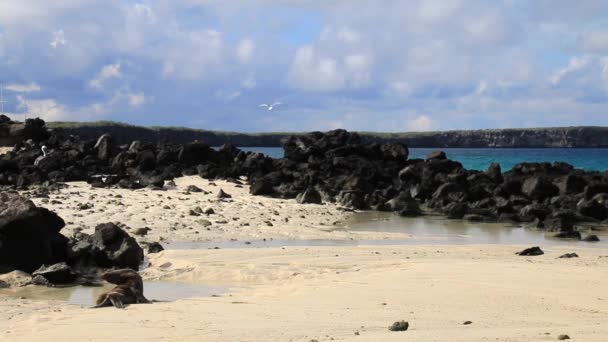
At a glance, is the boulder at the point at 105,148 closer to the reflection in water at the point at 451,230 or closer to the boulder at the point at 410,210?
the boulder at the point at 410,210

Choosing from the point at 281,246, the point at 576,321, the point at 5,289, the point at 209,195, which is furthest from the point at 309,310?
the point at 209,195

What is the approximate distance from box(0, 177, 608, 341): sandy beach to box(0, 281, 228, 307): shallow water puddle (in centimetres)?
9

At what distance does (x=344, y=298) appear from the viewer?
1018 centimetres

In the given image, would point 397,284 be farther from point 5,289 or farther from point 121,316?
point 5,289

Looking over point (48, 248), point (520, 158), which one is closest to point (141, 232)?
point (48, 248)

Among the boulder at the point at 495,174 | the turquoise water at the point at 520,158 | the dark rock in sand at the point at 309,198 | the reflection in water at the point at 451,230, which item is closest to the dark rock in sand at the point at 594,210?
the reflection in water at the point at 451,230

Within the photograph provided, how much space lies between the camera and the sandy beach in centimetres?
790

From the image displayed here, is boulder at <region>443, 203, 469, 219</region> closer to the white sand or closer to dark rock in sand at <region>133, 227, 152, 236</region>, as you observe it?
the white sand

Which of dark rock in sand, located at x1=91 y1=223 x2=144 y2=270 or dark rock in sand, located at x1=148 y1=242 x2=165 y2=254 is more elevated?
dark rock in sand, located at x1=91 y1=223 x2=144 y2=270

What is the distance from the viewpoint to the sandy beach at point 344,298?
25.9 feet

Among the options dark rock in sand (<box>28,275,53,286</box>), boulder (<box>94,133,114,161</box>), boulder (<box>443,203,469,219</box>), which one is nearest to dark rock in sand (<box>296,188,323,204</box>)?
boulder (<box>443,203,469,219</box>)

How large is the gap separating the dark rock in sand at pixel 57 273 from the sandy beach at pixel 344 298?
2.38 ft

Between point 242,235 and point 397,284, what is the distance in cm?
826

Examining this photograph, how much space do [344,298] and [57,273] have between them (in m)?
4.62
